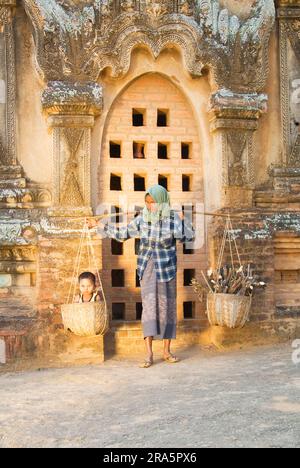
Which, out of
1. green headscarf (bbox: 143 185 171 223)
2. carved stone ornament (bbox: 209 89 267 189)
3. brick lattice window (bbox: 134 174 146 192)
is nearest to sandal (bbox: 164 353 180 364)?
green headscarf (bbox: 143 185 171 223)

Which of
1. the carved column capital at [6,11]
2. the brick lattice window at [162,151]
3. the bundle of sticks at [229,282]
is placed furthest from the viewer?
the brick lattice window at [162,151]

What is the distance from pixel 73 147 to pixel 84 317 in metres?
2.03

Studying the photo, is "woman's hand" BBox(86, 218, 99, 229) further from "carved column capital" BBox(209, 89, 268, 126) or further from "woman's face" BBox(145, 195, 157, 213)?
"carved column capital" BBox(209, 89, 268, 126)

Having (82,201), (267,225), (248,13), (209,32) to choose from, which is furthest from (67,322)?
(248,13)

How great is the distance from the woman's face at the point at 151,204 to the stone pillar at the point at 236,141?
1181 mm

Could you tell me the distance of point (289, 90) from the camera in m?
7.90

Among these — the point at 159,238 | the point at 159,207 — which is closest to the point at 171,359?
the point at 159,238

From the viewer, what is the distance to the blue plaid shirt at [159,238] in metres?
6.61

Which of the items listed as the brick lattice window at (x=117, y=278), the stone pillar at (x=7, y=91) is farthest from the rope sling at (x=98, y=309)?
the stone pillar at (x=7, y=91)

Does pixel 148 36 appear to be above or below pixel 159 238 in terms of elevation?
above

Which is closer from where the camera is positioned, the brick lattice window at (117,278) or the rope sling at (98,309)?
the rope sling at (98,309)

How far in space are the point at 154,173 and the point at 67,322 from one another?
2.25m

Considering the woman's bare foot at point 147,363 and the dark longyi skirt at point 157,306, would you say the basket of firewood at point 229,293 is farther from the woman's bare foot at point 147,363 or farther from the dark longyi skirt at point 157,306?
the woman's bare foot at point 147,363

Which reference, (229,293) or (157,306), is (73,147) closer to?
(157,306)
